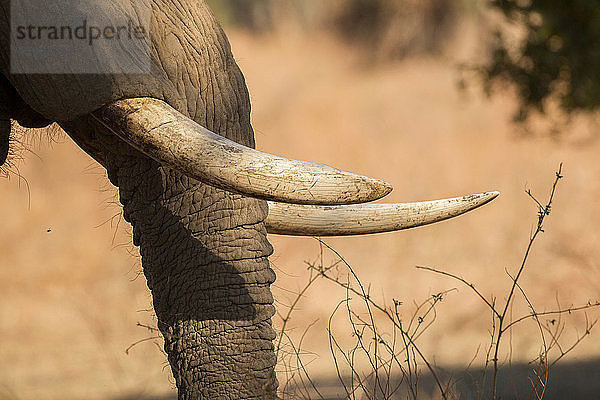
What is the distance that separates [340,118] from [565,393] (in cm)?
817

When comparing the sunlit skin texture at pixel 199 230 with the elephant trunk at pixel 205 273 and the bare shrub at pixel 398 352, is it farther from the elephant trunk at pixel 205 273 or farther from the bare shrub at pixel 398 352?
the bare shrub at pixel 398 352

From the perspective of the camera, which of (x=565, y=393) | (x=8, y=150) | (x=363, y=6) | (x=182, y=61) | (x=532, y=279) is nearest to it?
(x=182, y=61)

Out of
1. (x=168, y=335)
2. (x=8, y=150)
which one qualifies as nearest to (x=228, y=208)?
(x=168, y=335)

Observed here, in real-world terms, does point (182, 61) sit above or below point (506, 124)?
below

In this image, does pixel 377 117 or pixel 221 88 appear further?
pixel 377 117

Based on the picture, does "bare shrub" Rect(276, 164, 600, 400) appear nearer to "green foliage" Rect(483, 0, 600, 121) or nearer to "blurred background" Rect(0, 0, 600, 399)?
"blurred background" Rect(0, 0, 600, 399)

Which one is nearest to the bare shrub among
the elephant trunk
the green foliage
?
the elephant trunk

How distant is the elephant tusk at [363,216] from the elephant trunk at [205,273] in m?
0.28

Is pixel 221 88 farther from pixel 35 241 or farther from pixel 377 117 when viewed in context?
pixel 377 117

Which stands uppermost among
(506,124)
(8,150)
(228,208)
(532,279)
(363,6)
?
(363,6)

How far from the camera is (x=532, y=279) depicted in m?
12.2

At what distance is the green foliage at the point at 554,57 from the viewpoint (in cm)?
674

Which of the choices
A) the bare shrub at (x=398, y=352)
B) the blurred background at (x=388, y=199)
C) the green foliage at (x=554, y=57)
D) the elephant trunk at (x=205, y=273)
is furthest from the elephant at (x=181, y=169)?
the blurred background at (x=388, y=199)

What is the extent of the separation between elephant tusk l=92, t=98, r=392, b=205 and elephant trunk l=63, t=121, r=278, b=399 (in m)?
0.26
